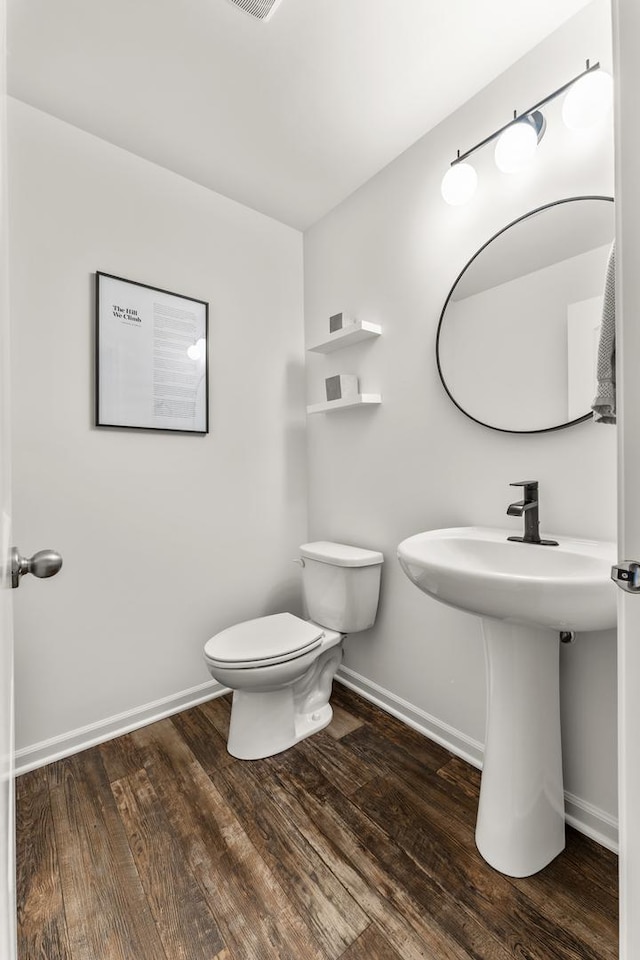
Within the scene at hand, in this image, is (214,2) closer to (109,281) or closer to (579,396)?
(109,281)

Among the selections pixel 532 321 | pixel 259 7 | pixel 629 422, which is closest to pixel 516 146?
pixel 532 321

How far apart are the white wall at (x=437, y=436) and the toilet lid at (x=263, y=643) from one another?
418 millimetres

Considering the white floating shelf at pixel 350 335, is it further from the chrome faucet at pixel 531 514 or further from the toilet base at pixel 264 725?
the toilet base at pixel 264 725

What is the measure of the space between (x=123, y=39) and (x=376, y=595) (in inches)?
82.4

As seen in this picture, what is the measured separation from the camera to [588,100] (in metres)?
1.16

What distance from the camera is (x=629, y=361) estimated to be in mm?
561

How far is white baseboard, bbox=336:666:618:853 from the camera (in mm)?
1224

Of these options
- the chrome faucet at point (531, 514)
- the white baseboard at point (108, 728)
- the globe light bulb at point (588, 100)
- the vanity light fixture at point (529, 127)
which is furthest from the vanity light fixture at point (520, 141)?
the white baseboard at point (108, 728)

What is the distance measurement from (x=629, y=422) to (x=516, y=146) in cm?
122

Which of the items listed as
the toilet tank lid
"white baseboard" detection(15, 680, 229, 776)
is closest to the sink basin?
the toilet tank lid

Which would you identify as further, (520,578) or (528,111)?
(528,111)

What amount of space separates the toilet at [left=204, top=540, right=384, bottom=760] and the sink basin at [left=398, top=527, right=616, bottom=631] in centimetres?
57

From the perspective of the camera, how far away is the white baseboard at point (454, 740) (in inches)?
48.2

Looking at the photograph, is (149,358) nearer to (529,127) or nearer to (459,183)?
(459,183)
